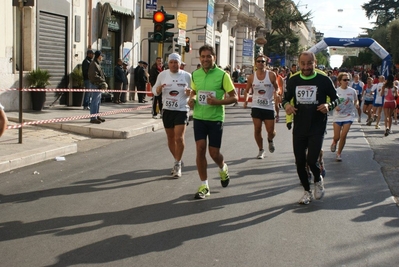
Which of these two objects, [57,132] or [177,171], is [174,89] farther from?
[57,132]

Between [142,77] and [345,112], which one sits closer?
[345,112]

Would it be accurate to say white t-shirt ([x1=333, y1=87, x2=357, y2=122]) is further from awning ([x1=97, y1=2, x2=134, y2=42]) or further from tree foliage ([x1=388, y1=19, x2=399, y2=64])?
tree foliage ([x1=388, y1=19, x2=399, y2=64])

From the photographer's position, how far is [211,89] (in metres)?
7.47

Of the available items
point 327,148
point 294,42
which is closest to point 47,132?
point 327,148

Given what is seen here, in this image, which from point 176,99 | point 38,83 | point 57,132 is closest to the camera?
point 176,99

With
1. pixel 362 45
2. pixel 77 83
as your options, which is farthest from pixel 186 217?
pixel 362 45

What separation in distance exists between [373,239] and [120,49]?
1901cm

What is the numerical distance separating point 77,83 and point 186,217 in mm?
13963

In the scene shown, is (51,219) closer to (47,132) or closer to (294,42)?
(47,132)

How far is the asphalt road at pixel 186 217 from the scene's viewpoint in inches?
206

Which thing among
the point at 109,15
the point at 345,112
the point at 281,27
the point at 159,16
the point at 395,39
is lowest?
the point at 345,112

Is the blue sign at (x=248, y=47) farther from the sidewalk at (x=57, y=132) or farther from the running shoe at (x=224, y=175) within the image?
the running shoe at (x=224, y=175)

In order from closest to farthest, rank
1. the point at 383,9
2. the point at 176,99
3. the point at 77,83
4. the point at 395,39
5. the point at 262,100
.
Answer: the point at 176,99
the point at 262,100
the point at 77,83
the point at 395,39
the point at 383,9

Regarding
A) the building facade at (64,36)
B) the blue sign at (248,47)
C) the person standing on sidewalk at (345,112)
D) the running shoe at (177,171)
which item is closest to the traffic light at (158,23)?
the building facade at (64,36)
